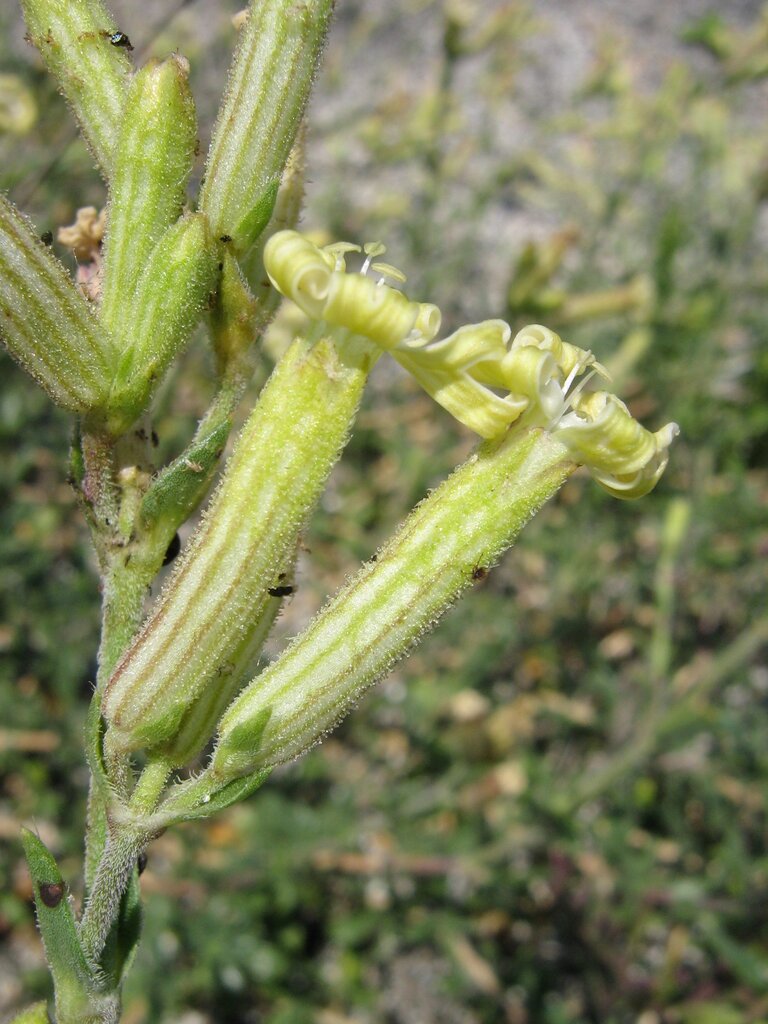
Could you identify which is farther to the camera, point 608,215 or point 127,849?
point 608,215

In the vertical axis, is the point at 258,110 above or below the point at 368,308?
above

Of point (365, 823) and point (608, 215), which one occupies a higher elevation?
point (608, 215)

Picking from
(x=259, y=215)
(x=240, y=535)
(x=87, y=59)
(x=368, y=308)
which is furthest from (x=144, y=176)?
(x=240, y=535)

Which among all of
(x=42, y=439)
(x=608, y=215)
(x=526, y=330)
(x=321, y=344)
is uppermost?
(x=321, y=344)

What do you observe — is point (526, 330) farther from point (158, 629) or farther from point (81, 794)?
point (81, 794)

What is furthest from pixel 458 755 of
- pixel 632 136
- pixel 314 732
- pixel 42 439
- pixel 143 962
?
pixel 632 136

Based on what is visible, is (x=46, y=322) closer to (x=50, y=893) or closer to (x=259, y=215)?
(x=259, y=215)

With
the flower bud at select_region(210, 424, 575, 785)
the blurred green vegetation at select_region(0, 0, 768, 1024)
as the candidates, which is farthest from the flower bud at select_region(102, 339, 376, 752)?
the blurred green vegetation at select_region(0, 0, 768, 1024)
